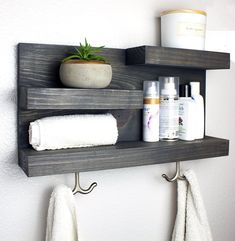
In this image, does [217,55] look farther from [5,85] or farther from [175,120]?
[5,85]

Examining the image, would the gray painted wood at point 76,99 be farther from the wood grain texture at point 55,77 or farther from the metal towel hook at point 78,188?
the metal towel hook at point 78,188

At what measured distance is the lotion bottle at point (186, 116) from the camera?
89cm

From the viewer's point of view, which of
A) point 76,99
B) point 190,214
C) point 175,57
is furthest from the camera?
point 190,214

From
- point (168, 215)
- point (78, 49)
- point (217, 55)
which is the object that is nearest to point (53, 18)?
point (78, 49)

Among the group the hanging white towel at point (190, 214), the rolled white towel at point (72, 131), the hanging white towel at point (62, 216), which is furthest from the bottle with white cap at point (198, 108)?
the hanging white towel at point (62, 216)

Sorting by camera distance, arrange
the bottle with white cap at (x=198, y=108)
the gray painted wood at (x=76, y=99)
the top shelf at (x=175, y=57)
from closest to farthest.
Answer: the gray painted wood at (x=76, y=99) → the top shelf at (x=175, y=57) → the bottle with white cap at (x=198, y=108)

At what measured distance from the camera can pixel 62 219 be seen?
0.74 metres

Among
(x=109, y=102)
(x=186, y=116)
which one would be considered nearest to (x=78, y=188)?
(x=109, y=102)

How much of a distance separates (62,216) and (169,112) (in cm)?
36


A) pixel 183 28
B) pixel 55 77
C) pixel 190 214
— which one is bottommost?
pixel 190 214

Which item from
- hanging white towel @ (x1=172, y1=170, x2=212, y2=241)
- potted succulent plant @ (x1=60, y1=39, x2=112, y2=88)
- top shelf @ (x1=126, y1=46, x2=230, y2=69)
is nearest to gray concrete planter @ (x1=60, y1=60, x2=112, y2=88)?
potted succulent plant @ (x1=60, y1=39, x2=112, y2=88)

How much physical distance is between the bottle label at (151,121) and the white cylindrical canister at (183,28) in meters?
0.15

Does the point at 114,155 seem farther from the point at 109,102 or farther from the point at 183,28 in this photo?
the point at 183,28

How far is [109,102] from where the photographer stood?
29.5 inches
